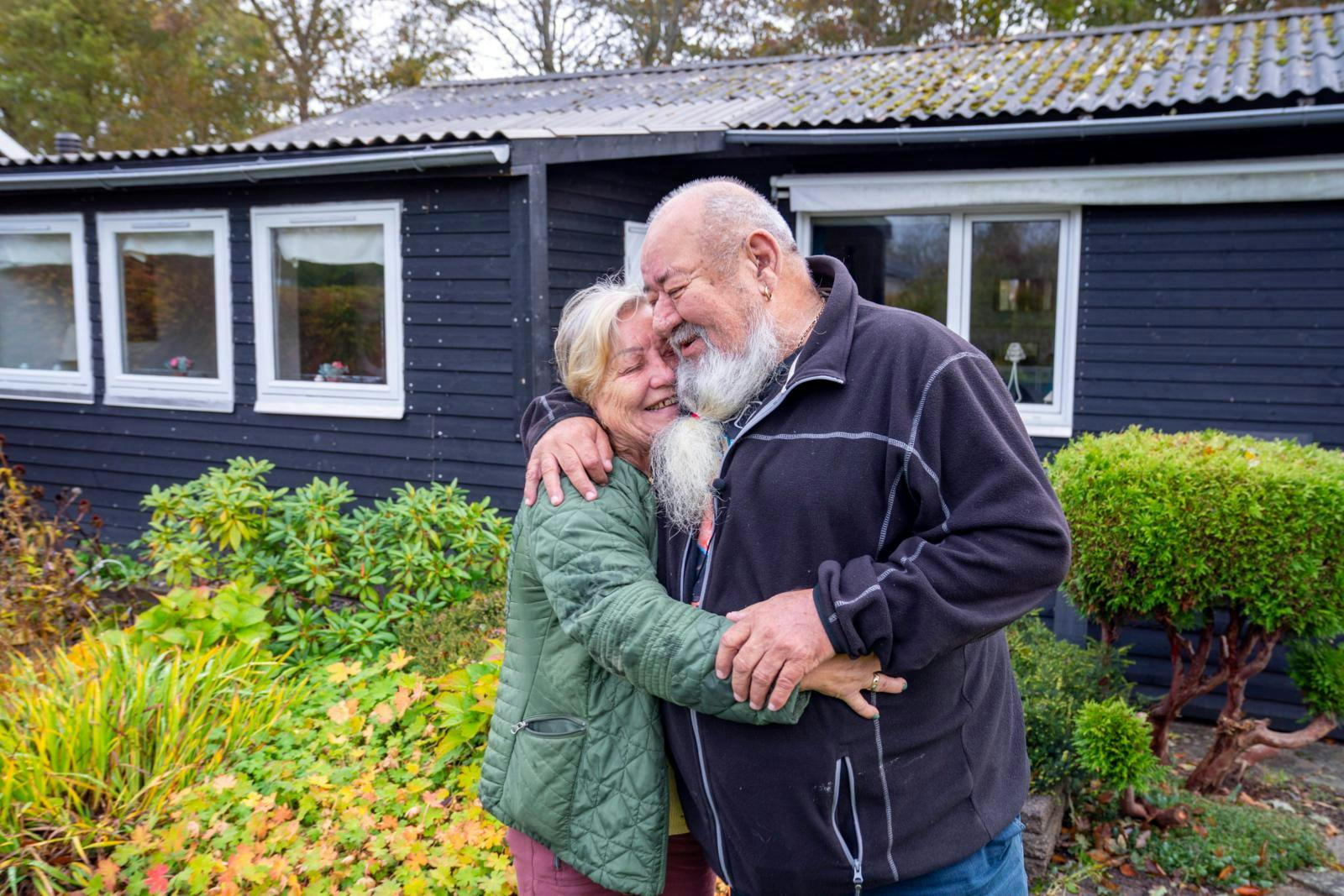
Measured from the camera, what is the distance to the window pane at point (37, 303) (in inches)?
347

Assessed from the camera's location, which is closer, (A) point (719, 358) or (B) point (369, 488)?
(A) point (719, 358)

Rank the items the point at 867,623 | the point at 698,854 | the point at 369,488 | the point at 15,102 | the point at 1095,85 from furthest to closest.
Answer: the point at 15,102
the point at 369,488
the point at 1095,85
the point at 698,854
the point at 867,623

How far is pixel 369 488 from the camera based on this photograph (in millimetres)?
7410

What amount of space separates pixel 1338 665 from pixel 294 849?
4013 millimetres

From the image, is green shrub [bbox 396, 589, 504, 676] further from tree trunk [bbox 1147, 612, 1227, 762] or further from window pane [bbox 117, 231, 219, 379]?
window pane [bbox 117, 231, 219, 379]

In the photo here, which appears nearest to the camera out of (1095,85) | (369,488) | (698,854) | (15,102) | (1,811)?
(698,854)

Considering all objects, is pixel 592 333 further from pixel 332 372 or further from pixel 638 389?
pixel 332 372

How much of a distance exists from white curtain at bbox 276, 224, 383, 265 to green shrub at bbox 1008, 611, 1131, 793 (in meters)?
4.97

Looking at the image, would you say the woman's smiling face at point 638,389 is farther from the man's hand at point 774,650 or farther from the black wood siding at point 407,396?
the black wood siding at point 407,396

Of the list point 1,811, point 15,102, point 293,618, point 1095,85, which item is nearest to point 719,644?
point 1,811

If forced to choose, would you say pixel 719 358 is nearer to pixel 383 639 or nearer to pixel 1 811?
pixel 1 811

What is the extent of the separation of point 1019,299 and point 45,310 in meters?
8.02

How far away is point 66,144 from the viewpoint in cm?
962

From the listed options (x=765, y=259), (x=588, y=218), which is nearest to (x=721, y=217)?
(x=765, y=259)
